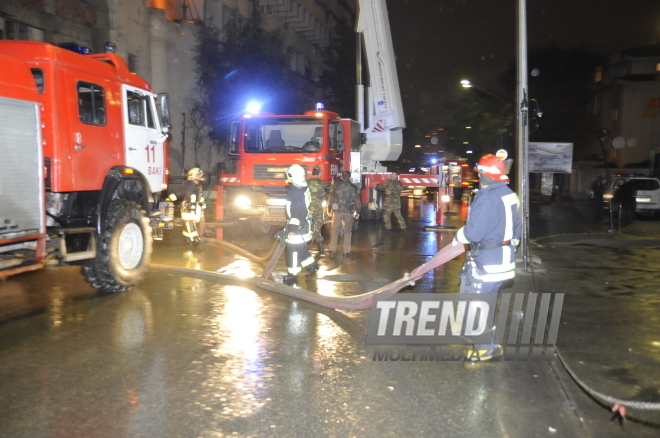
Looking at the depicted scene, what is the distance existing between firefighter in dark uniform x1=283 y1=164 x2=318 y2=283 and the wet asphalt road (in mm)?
854

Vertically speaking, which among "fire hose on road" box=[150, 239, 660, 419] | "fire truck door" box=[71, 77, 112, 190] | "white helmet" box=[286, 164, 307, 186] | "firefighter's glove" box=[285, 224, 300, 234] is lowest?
"fire hose on road" box=[150, 239, 660, 419]

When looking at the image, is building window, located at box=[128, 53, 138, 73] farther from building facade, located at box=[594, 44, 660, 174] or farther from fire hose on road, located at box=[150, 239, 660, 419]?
building facade, located at box=[594, 44, 660, 174]

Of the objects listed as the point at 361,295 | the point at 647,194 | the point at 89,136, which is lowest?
the point at 361,295

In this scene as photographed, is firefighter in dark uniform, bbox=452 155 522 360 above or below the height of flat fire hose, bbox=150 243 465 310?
above

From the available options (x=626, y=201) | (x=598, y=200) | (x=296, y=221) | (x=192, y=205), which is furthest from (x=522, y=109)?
(x=598, y=200)

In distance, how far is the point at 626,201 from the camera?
61.7 feet

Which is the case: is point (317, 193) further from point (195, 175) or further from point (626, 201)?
point (626, 201)

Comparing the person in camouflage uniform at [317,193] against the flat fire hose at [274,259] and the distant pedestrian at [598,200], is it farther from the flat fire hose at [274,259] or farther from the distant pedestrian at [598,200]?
the distant pedestrian at [598,200]

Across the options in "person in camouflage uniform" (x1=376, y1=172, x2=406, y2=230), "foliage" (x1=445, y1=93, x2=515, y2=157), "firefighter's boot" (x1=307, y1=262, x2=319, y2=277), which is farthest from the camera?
"foliage" (x1=445, y1=93, x2=515, y2=157)

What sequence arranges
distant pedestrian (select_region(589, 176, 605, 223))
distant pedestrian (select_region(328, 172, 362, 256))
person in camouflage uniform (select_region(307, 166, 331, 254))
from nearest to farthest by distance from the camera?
1. person in camouflage uniform (select_region(307, 166, 331, 254))
2. distant pedestrian (select_region(328, 172, 362, 256))
3. distant pedestrian (select_region(589, 176, 605, 223))

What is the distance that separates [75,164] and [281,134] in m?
7.74

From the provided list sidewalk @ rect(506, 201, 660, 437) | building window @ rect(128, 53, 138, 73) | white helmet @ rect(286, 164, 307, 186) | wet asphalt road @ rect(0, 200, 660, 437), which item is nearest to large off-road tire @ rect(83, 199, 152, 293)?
wet asphalt road @ rect(0, 200, 660, 437)

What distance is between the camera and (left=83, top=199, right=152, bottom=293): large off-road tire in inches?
295

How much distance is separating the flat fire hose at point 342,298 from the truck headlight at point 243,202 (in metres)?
4.64
